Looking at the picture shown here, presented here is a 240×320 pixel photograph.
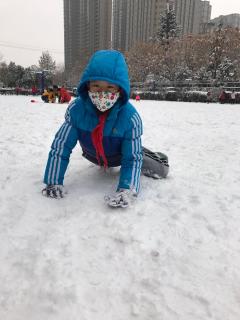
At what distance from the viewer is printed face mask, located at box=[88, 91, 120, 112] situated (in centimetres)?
249

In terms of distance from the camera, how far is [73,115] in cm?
265

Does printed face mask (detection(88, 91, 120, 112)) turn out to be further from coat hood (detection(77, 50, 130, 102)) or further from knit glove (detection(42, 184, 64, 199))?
knit glove (detection(42, 184, 64, 199))

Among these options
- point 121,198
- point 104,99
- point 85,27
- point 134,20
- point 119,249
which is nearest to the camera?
point 119,249

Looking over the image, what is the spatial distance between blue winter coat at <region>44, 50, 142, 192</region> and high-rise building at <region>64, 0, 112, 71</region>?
59468 millimetres

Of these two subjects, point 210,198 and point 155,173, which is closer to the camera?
point 210,198

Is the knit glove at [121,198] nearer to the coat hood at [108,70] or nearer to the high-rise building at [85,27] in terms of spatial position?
the coat hood at [108,70]

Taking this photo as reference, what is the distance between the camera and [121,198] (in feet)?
7.73

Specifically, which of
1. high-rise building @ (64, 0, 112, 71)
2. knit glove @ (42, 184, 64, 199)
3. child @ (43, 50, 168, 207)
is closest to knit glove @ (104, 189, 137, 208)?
child @ (43, 50, 168, 207)

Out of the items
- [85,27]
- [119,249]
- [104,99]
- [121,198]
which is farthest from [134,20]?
[119,249]

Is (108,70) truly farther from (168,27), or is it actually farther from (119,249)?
(168,27)

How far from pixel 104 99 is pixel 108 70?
0.74 ft

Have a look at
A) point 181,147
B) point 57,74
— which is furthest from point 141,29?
point 181,147

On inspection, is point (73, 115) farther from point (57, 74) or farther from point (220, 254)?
point (57, 74)

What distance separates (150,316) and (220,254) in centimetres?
63
